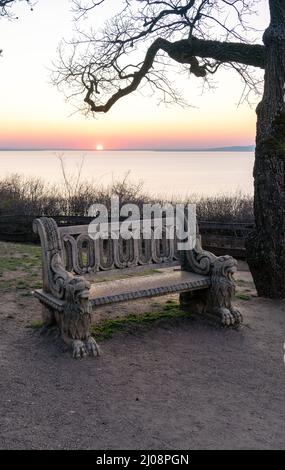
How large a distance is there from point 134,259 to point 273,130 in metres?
2.76

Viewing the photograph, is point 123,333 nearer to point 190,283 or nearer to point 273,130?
point 190,283

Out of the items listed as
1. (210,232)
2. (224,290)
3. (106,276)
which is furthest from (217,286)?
(210,232)

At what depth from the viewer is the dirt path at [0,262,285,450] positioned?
3178 mm

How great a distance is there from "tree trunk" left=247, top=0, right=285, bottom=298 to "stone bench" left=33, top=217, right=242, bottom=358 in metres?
1.29

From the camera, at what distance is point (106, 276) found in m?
5.35

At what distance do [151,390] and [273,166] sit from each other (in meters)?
3.88

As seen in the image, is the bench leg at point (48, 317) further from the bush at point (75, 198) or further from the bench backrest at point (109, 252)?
the bush at point (75, 198)

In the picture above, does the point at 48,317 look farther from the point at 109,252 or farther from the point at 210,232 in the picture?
the point at 210,232

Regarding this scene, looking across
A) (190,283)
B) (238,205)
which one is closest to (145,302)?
(190,283)

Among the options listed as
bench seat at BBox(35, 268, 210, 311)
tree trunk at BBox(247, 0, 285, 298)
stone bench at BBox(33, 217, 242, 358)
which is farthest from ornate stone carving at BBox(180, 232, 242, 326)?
tree trunk at BBox(247, 0, 285, 298)

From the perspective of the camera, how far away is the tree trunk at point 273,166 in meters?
6.50

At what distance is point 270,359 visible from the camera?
4605mm

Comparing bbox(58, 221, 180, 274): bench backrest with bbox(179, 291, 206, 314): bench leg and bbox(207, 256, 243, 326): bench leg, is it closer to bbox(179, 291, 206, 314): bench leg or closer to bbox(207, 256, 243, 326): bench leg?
bbox(179, 291, 206, 314): bench leg

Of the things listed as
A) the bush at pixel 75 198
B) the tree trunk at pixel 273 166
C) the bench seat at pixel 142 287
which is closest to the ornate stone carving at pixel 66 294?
the bench seat at pixel 142 287
